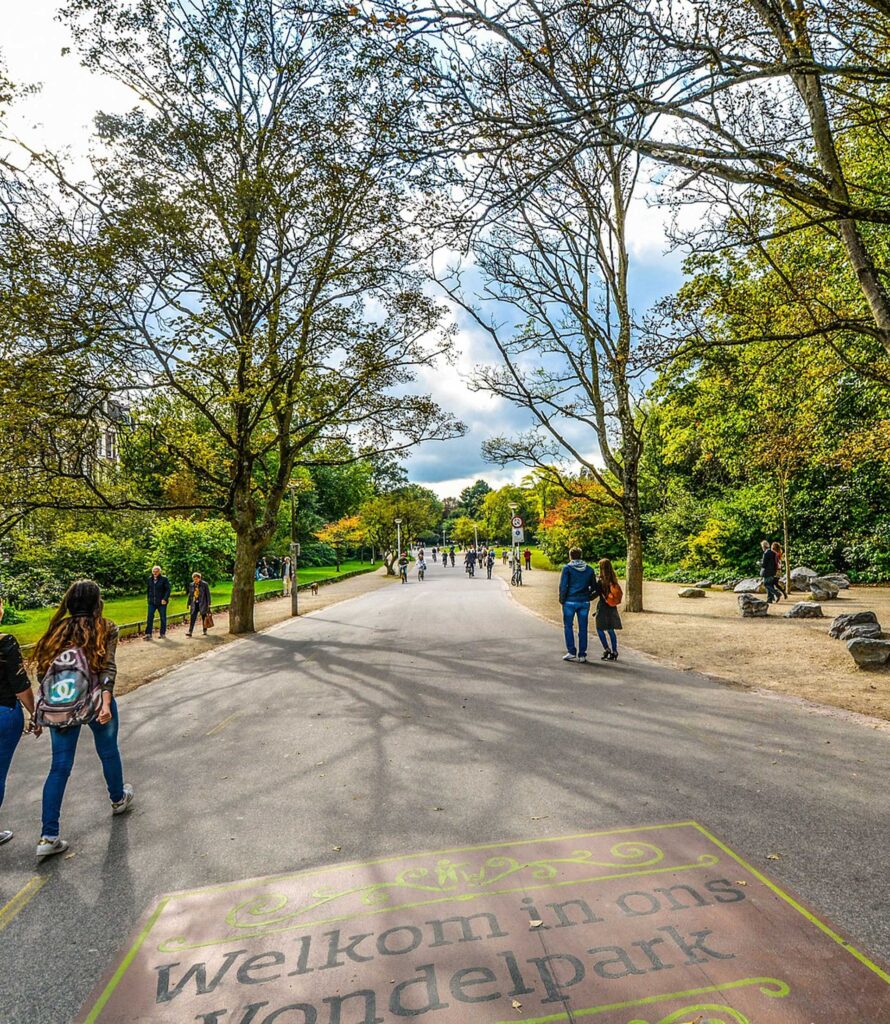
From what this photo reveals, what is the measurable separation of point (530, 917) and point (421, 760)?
2465 mm

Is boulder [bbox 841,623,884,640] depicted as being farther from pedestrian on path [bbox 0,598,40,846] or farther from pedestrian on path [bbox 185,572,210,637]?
pedestrian on path [bbox 185,572,210,637]

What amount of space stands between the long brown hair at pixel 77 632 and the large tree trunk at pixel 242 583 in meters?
11.3

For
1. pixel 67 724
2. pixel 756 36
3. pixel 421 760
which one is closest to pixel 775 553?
pixel 756 36

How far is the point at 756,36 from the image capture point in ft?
20.1

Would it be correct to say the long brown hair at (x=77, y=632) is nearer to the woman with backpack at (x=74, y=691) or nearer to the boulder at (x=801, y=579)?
the woman with backpack at (x=74, y=691)

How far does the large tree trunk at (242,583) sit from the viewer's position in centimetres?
1545

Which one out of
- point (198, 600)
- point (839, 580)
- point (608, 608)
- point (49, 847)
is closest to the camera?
point (49, 847)

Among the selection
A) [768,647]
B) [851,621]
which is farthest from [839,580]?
[768,647]

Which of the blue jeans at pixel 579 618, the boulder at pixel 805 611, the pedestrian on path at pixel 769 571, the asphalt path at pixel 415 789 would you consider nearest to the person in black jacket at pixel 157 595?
the asphalt path at pixel 415 789

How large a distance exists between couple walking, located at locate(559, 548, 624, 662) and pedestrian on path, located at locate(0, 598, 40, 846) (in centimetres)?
770

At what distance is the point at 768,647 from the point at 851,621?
1.72 metres

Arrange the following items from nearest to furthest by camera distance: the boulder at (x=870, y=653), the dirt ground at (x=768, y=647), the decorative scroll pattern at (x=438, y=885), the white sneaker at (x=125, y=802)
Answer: the decorative scroll pattern at (x=438, y=885), the white sneaker at (x=125, y=802), the dirt ground at (x=768, y=647), the boulder at (x=870, y=653)

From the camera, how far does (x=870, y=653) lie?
28.0 ft

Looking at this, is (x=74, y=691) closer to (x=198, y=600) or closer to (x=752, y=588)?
(x=198, y=600)
